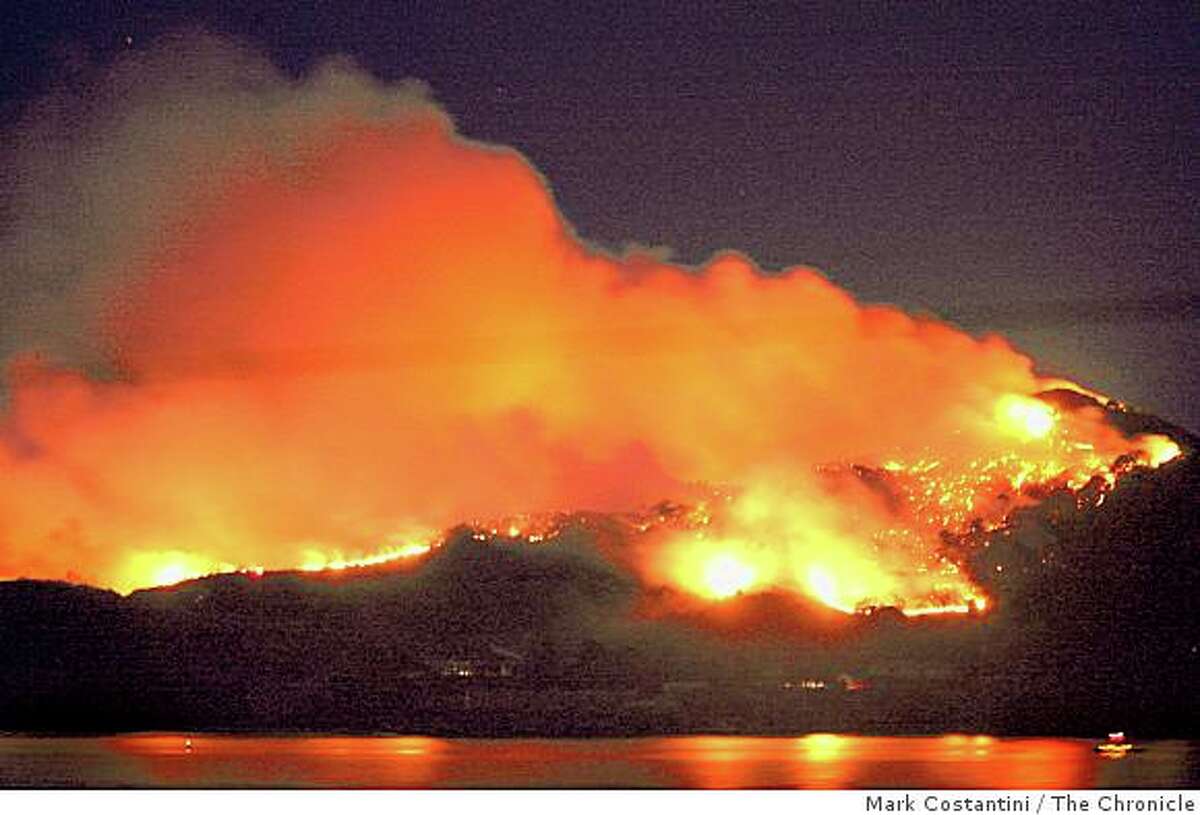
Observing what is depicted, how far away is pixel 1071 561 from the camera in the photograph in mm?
55531

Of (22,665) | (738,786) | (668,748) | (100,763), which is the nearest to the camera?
(738,786)

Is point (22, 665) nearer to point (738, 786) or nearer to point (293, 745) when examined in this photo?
point (293, 745)

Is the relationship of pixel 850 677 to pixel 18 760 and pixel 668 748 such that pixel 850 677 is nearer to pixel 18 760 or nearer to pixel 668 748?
pixel 668 748

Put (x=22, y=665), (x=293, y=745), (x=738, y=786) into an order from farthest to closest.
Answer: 1. (x=22, y=665)
2. (x=293, y=745)
3. (x=738, y=786)

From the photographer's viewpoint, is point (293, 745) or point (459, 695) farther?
point (459, 695)

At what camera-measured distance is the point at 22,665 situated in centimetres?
5153

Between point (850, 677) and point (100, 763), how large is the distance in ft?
90.0

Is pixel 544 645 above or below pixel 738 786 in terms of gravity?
above
